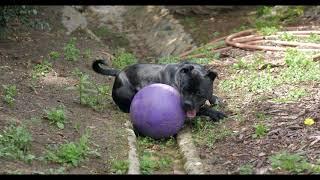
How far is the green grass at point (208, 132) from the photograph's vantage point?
713 centimetres

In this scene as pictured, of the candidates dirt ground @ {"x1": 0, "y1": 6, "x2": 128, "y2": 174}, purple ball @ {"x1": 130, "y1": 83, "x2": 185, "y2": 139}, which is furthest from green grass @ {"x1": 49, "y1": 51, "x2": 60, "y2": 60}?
purple ball @ {"x1": 130, "y1": 83, "x2": 185, "y2": 139}

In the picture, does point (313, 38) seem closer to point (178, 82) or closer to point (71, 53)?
point (178, 82)

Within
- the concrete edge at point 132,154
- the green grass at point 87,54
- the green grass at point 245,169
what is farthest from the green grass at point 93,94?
the green grass at point 245,169

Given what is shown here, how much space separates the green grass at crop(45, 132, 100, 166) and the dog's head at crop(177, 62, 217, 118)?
145 centimetres

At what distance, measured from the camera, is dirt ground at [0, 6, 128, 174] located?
20.9 feet

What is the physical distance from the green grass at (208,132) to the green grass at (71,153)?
4.75 ft

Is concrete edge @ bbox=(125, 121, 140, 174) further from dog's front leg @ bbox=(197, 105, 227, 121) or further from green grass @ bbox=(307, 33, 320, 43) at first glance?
green grass @ bbox=(307, 33, 320, 43)

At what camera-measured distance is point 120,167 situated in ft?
20.2

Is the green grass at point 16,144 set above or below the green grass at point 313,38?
above

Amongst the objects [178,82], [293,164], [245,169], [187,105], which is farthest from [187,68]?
[293,164]

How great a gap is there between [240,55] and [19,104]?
4.97 m

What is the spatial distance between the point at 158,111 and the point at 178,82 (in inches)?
23.6

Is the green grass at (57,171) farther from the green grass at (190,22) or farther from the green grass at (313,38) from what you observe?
the green grass at (190,22)
